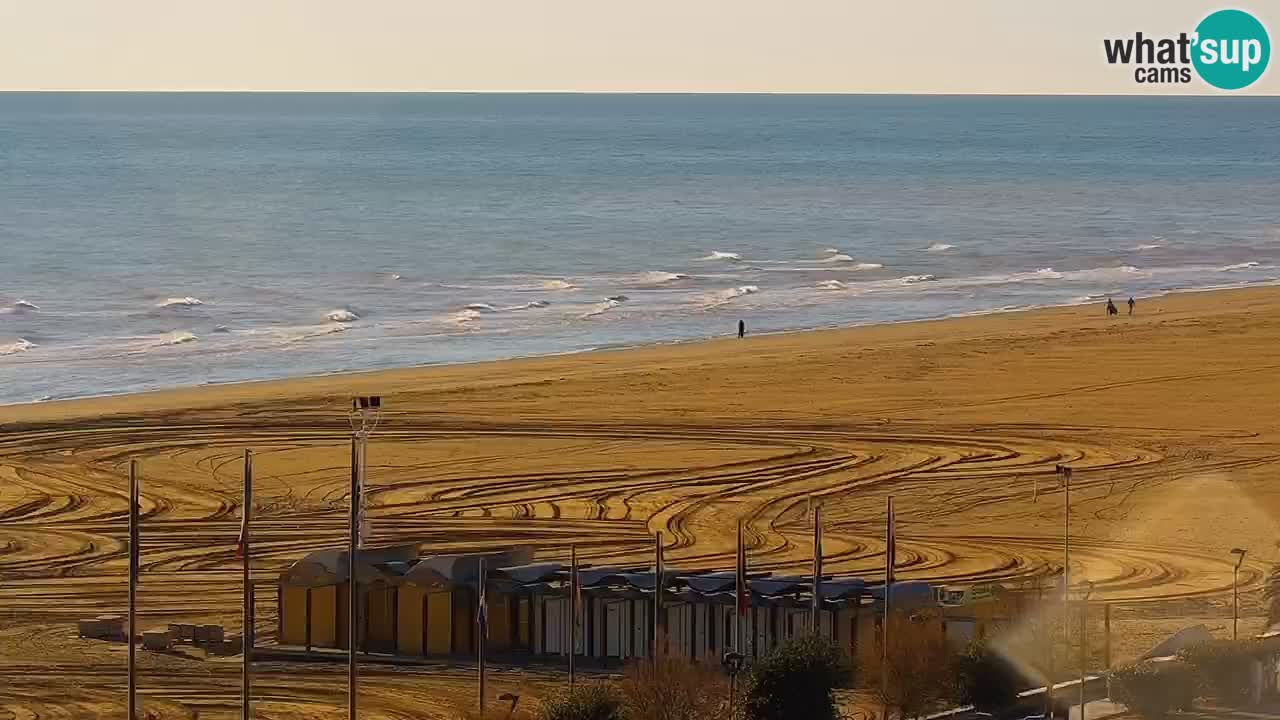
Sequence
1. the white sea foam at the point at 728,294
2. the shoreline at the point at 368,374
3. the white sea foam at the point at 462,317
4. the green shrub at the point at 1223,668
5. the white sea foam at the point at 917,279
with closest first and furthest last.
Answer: the green shrub at the point at 1223,668
the shoreline at the point at 368,374
the white sea foam at the point at 462,317
the white sea foam at the point at 728,294
the white sea foam at the point at 917,279

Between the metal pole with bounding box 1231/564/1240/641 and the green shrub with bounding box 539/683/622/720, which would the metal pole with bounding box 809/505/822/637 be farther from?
the green shrub with bounding box 539/683/622/720

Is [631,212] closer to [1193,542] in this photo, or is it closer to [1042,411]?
[1042,411]

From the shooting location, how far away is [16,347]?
79500 mm

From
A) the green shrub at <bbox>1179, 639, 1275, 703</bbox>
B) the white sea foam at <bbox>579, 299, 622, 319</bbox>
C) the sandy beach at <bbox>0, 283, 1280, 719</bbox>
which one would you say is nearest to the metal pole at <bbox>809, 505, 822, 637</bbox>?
the sandy beach at <bbox>0, 283, 1280, 719</bbox>

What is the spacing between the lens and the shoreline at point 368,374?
6200cm

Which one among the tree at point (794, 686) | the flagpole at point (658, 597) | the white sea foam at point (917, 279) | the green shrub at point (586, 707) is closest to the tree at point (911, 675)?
the tree at point (794, 686)

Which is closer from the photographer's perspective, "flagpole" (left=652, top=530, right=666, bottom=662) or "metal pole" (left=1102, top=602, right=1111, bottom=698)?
"metal pole" (left=1102, top=602, right=1111, bottom=698)

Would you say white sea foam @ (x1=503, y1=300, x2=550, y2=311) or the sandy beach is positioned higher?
white sea foam @ (x1=503, y1=300, x2=550, y2=311)

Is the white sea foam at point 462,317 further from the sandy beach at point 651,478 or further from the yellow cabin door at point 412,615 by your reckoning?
the yellow cabin door at point 412,615

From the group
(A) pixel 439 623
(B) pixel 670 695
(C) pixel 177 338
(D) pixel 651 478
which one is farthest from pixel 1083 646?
(C) pixel 177 338

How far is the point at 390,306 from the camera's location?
9488cm

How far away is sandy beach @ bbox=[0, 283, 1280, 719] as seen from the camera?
38.2 m

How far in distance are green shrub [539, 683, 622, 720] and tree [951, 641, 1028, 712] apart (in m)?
5.13

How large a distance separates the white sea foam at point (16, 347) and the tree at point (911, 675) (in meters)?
52.4
